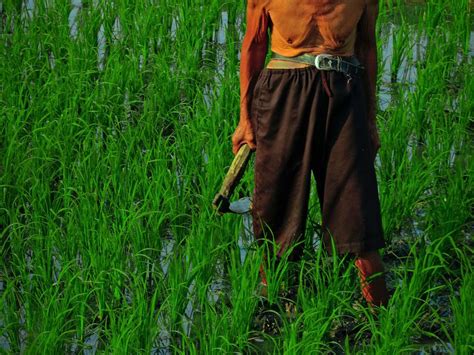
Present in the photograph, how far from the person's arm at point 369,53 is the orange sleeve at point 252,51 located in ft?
0.99

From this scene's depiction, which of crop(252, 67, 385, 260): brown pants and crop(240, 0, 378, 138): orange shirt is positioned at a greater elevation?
crop(240, 0, 378, 138): orange shirt

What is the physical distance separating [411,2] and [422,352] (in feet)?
11.9

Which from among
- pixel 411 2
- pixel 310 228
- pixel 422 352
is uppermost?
pixel 411 2

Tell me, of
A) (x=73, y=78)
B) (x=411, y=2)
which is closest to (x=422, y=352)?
(x=73, y=78)

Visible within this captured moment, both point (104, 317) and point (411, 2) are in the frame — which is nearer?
point (104, 317)

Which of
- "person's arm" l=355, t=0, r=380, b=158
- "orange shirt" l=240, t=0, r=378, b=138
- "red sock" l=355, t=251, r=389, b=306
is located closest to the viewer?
"orange shirt" l=240, t=0, r=378, b=138

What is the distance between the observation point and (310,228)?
4.71 meters

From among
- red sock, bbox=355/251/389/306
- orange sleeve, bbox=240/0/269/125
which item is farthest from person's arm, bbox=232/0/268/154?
red sock, bbox=355/251/389/306

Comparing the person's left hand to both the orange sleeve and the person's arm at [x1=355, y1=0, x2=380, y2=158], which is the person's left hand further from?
the person's arm at [x1=355, y1=0, x2=380, y2=158]

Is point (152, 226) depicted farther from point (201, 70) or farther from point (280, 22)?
point (201, 70)

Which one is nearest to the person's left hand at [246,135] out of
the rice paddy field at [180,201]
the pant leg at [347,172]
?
the pant leg at [347,172]

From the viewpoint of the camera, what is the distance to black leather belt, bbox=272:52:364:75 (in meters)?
4.11

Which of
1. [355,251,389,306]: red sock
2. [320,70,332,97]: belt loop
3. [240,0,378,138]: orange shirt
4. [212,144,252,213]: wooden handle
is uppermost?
[240,0,378,138]: orange shirt

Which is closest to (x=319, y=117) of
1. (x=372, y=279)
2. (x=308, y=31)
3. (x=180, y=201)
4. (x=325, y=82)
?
(x=325, y=82)
